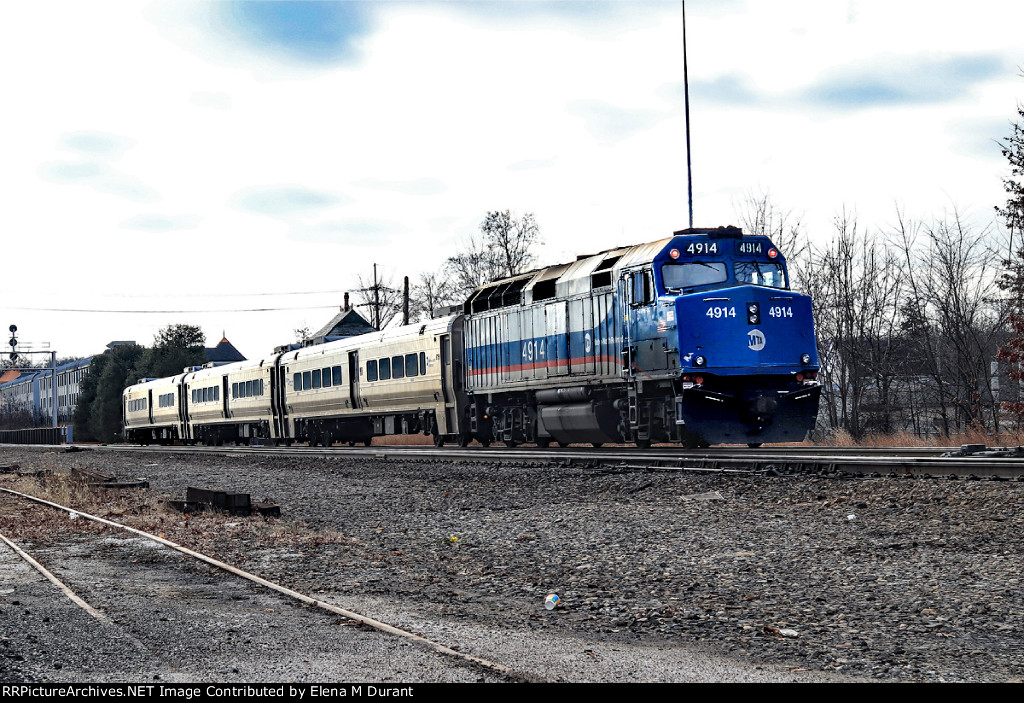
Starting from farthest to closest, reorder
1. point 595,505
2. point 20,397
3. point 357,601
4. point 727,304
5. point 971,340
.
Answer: point 20,397, point 971,340, point 727,304, point 595,505, point 357,601

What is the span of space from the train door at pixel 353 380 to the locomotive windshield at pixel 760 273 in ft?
53.7

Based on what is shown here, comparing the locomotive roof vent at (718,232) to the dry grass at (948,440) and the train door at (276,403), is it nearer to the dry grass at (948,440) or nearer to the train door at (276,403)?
the dry grass at (948,440)

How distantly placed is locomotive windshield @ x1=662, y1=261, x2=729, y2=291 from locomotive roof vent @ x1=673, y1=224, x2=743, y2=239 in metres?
0.51

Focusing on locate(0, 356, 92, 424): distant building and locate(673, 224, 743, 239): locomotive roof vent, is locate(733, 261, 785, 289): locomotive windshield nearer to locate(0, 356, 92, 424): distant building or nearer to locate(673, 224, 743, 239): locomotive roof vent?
locate(673, 224, 743, 239): locomotive roof vent

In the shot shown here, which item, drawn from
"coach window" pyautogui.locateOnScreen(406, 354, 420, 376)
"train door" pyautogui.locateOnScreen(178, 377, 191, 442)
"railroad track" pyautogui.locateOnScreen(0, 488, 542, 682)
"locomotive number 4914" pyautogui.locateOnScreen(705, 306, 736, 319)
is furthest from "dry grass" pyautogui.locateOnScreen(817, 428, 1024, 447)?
"train door" pyautogui.locateOnScreen(178, 377, 191, 442)

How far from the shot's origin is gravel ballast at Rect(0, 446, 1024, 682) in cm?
557

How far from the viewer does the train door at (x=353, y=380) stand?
32.5 metres

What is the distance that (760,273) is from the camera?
1891 centimetres

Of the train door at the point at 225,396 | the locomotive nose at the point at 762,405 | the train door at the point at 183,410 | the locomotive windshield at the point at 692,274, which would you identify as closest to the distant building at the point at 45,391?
the train door at the point at 183,410

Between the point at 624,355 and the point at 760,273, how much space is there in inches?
113

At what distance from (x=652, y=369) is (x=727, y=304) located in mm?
1733

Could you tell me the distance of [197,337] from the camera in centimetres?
9769
